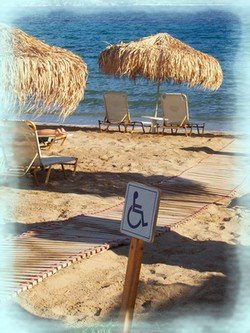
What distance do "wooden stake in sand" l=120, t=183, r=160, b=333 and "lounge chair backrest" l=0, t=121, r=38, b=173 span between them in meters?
5.46

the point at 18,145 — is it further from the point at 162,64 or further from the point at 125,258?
the point at 162,64

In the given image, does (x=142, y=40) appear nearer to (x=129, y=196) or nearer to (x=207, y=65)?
(x=207, y=65)

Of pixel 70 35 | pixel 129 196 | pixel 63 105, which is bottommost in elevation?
pixel 70 35

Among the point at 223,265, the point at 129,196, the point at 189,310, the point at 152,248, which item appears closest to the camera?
the point at 129,196

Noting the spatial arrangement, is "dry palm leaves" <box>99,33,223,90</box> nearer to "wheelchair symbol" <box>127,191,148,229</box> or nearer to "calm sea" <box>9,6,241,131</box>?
"calm sea" <box>9,6,241,131</box>

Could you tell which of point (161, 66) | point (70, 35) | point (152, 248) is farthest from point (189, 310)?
point (70, 35)

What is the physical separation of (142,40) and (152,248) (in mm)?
8062

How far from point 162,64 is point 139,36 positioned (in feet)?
147

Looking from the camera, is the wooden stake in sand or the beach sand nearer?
the wooden stake in sand

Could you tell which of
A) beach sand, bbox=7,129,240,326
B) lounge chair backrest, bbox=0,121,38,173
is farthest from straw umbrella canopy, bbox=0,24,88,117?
beach sand, bbox=7,129,240,326

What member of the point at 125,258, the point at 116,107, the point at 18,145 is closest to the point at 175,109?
the point at 116,107

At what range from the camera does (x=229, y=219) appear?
836 centimetres

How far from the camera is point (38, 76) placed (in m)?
9.20

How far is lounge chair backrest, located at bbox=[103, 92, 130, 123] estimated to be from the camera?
48.0 feet
